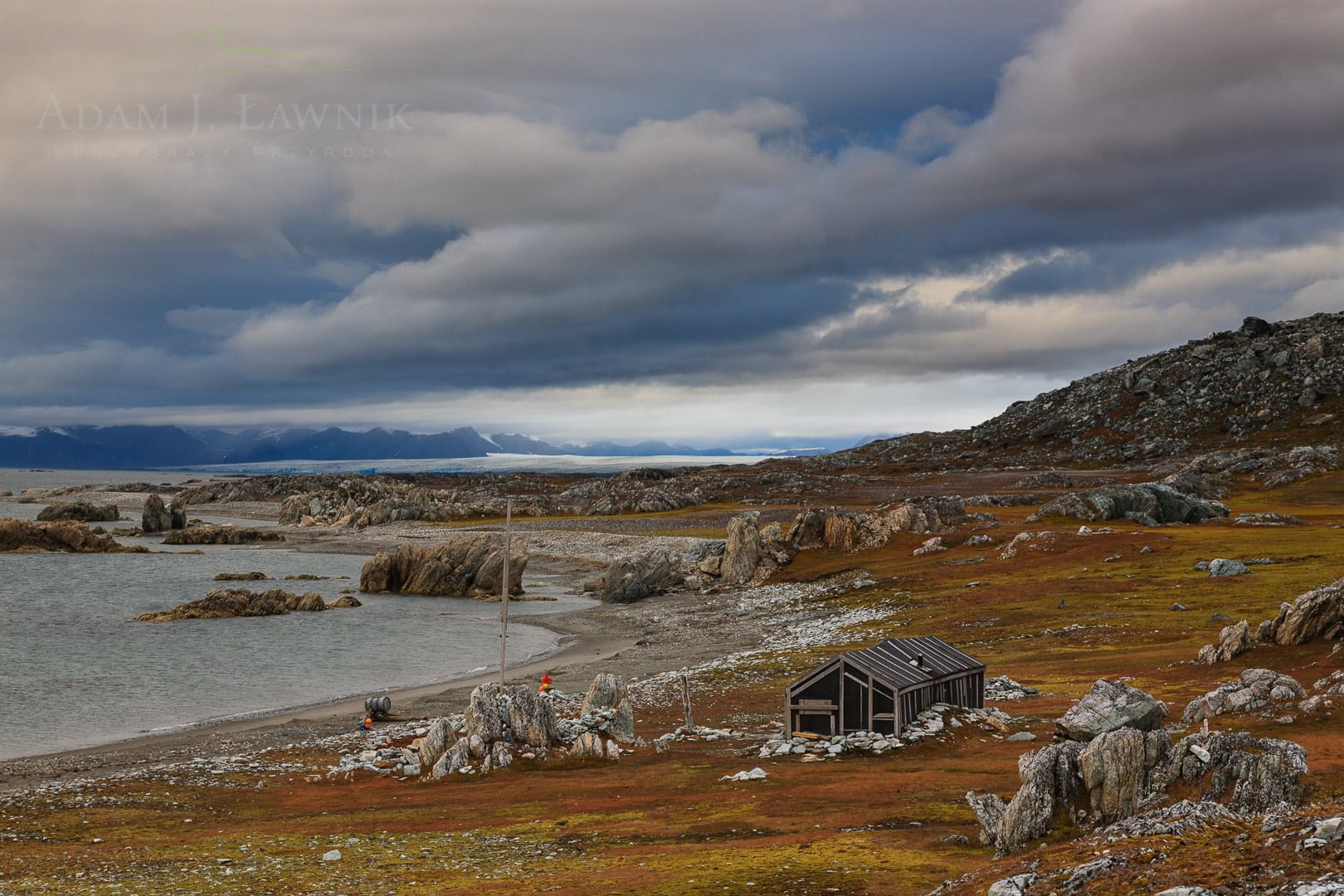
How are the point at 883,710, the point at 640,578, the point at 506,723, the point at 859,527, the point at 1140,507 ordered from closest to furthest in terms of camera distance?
the point at 883,710
the point at 506,723
the point at 640,578
the point at 859,527
the point at 1140,507

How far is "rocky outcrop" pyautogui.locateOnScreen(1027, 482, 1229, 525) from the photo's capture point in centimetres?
12438

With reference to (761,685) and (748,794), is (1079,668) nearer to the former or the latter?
(761,685)

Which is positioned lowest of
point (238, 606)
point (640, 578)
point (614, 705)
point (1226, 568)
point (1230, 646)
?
point (238, 606)

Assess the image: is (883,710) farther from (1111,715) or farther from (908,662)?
(1111,715)

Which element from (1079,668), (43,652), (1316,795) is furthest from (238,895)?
(43,652)

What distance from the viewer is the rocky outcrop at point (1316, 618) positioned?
169 ft

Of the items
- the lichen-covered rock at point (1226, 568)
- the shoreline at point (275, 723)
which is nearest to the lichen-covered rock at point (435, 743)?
the shoreline at point (275, 723)

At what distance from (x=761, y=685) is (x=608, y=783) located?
2315 centimetres

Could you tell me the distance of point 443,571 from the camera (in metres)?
136

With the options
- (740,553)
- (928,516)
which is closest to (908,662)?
(740,553)

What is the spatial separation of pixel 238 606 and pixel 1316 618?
102 m

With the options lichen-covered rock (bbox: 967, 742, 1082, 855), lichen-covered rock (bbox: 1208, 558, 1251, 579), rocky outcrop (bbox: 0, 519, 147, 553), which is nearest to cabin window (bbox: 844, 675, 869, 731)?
lichen-covered rock (bbox: 967, 742, 1082, 855)

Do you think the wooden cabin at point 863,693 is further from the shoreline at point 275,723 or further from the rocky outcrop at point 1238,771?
the shoreline at point 275,723

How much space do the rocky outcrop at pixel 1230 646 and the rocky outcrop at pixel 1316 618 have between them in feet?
5.32
